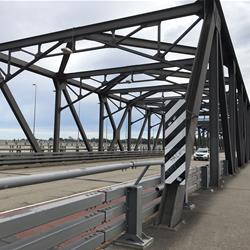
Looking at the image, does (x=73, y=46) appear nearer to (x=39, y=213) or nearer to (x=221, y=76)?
(x=221, y=76)

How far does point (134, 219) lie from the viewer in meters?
5.51

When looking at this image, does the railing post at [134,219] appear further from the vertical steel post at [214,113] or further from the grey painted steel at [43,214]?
the vertical steel post at [214,113]

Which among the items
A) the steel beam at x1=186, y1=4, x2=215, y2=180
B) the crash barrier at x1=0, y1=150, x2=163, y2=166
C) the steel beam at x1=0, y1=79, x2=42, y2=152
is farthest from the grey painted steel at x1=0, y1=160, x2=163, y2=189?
the steel beam at x1=0, y1=79, x2=42, y2=152

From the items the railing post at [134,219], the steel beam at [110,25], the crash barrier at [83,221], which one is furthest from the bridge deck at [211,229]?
the steel beam at [110,25]

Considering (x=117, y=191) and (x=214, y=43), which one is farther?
(x=214, y=43)

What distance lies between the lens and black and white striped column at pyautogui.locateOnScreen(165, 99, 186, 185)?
676 cm

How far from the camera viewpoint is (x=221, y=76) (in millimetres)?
15281

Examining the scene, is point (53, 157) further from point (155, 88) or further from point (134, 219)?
point (134, 219)

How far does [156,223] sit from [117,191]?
1.68m

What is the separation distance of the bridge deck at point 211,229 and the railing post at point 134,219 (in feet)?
0.70

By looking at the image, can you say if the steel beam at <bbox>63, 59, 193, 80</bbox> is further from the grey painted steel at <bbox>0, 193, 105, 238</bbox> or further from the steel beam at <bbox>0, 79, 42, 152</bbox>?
the grey painted steel at <bbox>0, 193, 105, 238</bbox>

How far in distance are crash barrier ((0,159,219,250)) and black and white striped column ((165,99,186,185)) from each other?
0.49 metres

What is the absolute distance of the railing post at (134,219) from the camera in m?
5.41

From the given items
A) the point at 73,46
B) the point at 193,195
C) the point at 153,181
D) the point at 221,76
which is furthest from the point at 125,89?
the point at 153,181
